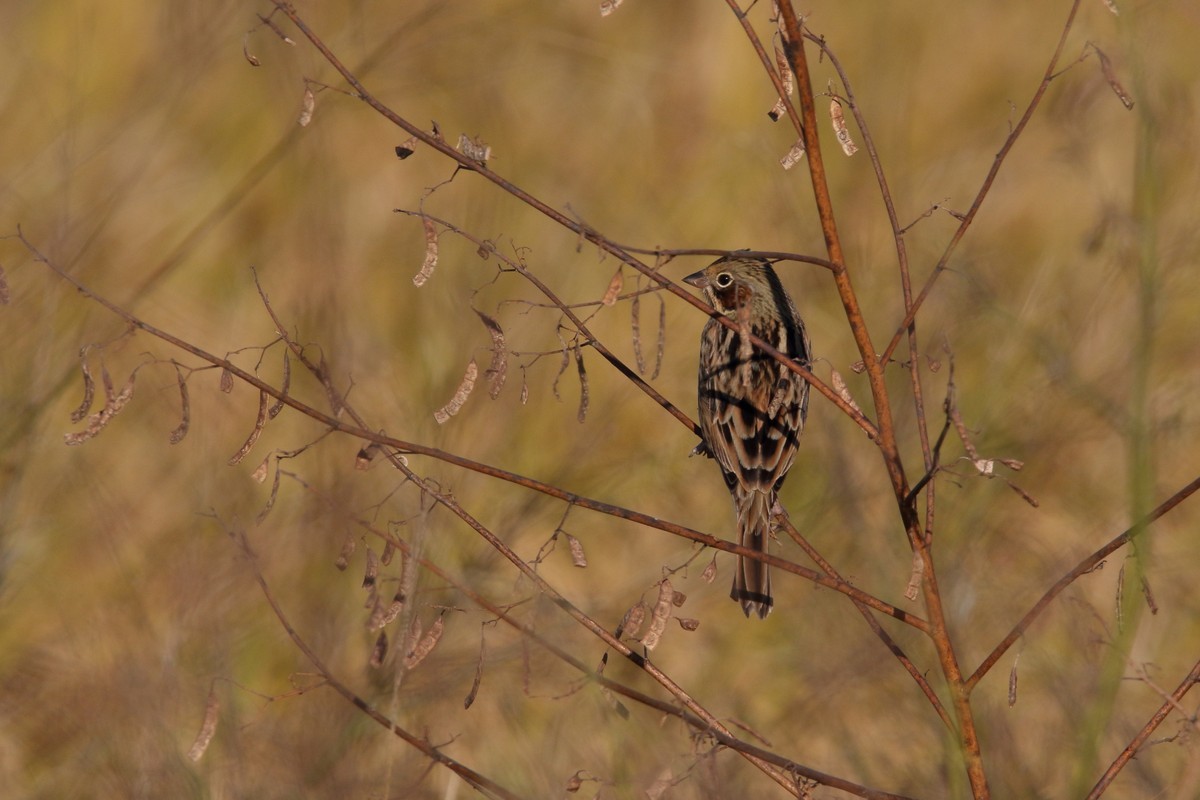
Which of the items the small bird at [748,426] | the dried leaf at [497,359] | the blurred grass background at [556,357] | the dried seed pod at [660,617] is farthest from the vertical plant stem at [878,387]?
the blurred grass background at [556,357]

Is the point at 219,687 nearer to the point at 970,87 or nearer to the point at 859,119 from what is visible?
the point at 859,119

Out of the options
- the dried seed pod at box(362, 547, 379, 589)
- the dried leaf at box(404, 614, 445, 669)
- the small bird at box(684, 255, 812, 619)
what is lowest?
the dried leaf at box(404, 614, 445, 669)

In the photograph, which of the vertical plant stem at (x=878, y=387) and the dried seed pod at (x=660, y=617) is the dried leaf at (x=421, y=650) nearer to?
the dried seed pod at (x=660, y=617)

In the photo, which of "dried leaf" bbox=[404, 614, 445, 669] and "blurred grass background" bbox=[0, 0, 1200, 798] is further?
"blurred grass background" bbox=[0, 0, 1200, 798]

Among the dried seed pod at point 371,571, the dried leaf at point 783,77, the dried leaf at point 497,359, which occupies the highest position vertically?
the dried leaf at point 783,77

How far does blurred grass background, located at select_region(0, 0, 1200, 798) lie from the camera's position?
3.92m

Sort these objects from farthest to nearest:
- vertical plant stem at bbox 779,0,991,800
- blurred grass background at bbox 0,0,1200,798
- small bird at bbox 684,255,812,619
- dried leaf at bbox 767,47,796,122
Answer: blurred grass background at bbox 0,0,1200,798, small bird at bbox 684,255,812,619, dried leaf at bbox 767,47,796,122, vertical plant stem at bbox 779,0,991,800

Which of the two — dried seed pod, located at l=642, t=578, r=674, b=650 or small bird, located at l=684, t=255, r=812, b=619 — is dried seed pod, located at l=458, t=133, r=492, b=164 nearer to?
dried seed pod, located at l=642, t=578, r=674, b=650

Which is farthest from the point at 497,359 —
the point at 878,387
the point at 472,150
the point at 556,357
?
the point at 556,357

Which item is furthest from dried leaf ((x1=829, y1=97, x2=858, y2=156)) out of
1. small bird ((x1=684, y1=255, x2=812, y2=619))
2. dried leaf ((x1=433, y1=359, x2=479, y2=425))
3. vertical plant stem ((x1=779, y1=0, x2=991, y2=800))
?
small bird ((x1=684, y1=255, x2=812, y2=619))

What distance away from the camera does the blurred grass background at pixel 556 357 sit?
3.92 metres

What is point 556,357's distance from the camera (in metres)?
5.10

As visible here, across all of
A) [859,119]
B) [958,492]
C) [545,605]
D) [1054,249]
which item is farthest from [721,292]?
[1054,249]

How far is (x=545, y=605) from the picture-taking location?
11.7 feet
